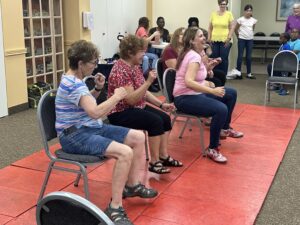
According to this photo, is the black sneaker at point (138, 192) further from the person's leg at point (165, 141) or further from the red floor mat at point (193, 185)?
the person's leg at point (165, 141)

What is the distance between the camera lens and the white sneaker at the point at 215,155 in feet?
12.1

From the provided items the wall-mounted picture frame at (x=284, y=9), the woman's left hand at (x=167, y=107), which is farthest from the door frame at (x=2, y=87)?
the wall-mounted picture frame at (x=284, y=9)

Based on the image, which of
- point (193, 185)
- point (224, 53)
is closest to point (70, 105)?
point (193, 185)

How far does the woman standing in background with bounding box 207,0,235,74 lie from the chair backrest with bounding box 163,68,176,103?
3607mm

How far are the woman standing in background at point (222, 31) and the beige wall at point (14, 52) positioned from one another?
346 centimetres

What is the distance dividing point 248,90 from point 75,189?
4662mm

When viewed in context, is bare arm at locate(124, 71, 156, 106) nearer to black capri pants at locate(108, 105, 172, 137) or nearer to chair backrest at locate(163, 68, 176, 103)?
black capri pants at locate(108, 105, 172, 137)

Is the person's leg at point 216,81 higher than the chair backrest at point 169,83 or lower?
lower

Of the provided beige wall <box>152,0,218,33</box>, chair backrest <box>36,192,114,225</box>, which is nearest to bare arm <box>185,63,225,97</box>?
chair backrest <box>36,192,114,225</box>

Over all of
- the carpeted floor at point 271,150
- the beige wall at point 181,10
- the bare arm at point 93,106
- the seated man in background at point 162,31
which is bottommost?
the carpeted floor at point 271,150

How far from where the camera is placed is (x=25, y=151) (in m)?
3.96

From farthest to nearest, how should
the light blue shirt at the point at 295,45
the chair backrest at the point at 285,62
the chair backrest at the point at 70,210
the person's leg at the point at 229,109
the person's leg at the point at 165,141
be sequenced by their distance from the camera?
the light blue shirt at the point at 295,45
the chair backrest at the point at 285,62
the person's leg at the point at 229,109
the person's leg at the point at 165,141
the chair backrest at the point at 70,210

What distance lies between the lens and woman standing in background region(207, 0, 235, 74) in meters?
7.42

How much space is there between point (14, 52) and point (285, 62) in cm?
375
